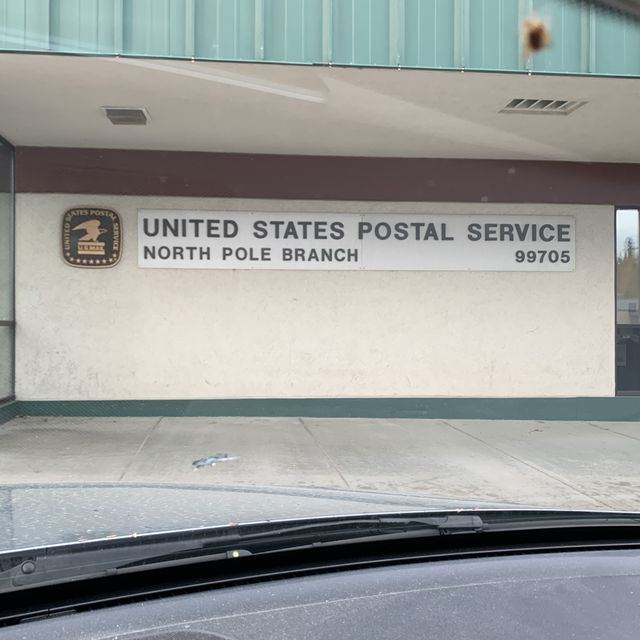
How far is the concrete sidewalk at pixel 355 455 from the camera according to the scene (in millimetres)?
6949

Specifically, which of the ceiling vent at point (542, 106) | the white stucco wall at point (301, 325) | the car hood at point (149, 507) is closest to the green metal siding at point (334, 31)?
the ceiling vent at point (542, 106)

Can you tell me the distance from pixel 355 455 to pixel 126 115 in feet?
15.3

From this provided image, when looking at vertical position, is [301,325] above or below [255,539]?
above

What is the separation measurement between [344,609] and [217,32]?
21.7ft

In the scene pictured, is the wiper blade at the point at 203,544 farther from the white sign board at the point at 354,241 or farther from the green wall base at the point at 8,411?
the white sign board at the point at 354,241

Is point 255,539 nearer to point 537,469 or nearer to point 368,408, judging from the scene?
point 537,469

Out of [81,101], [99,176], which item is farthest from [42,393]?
[81,101]

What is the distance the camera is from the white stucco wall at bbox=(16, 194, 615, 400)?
10.4 meters

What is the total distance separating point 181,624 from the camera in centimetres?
164

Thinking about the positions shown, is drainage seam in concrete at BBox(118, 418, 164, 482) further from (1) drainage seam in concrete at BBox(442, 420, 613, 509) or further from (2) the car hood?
(2) the car hood

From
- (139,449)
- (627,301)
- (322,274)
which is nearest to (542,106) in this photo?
(322,274)

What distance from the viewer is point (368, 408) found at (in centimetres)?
1081

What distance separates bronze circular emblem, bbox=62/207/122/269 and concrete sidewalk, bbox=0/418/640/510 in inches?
83.6

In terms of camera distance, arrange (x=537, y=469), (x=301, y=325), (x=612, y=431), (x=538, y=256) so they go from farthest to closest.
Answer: (x=538, y=256)
(x=301, y=325)
(x=612, y=431)
(x=537, y=469)
